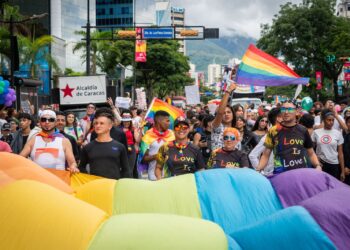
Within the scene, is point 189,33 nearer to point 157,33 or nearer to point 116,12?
point 157,33

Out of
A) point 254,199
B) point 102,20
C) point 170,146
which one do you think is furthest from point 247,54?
point 102,20

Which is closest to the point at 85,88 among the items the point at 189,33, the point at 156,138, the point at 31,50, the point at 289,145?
the point at 156,138

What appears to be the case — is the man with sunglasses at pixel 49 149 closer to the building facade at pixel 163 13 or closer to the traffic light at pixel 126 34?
the traffic light at pixel 126 34

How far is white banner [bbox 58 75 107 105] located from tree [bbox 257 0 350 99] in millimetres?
25376

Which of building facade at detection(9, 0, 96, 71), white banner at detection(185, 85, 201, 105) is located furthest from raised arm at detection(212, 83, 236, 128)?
building facade at detection(9, 0, 96, 71)

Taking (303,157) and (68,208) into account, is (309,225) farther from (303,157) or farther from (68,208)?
(303,157)

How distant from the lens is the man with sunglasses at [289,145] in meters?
6.44

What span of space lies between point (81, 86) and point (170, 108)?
318 inches

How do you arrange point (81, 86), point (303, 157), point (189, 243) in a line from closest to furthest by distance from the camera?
1. point (189, 243)
2. point (303, 157)
3. point (81, 86)

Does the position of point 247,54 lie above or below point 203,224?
above

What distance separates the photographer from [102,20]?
384 feet

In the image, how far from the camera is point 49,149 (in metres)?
6.56

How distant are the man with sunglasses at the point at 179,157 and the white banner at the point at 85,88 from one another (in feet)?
41.9

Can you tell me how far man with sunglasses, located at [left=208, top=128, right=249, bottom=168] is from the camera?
636 centimetres
